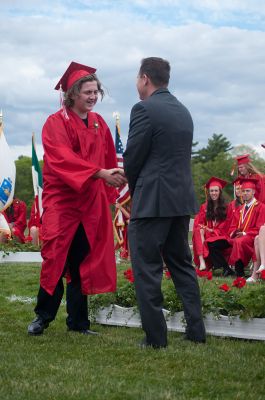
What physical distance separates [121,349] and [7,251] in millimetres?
8897

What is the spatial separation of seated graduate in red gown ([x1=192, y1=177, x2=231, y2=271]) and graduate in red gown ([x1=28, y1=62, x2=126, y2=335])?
5564 mm

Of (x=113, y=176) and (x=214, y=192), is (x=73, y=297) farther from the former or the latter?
(x=214, y=192)

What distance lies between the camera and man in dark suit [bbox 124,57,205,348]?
5281 mm

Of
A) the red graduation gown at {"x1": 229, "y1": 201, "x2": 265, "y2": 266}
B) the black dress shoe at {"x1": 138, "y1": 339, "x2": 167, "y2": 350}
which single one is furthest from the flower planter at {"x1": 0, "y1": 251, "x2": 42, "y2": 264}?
the black dress shoe at {"x1": 138, "y1": 339, "x2": 167, "y2": 350}

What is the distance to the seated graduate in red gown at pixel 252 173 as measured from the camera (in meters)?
11.5

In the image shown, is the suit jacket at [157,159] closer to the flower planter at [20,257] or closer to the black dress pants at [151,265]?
the black dress pants at [151,265]

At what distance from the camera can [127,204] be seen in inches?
590

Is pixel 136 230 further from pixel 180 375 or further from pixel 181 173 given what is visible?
pixel 180 375

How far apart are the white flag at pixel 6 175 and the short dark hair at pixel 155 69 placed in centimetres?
963

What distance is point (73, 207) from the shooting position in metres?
6.11

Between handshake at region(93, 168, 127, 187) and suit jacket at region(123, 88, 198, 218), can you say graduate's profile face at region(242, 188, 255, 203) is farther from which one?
suit jacket at region(123, 88, 198, 218)

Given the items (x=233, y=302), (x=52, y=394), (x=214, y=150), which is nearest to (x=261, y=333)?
(x=233, y=302)

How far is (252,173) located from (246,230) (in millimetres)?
1106

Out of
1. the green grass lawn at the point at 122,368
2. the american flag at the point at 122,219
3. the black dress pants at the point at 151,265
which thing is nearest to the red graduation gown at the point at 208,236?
the american flag at the point at 122,219
